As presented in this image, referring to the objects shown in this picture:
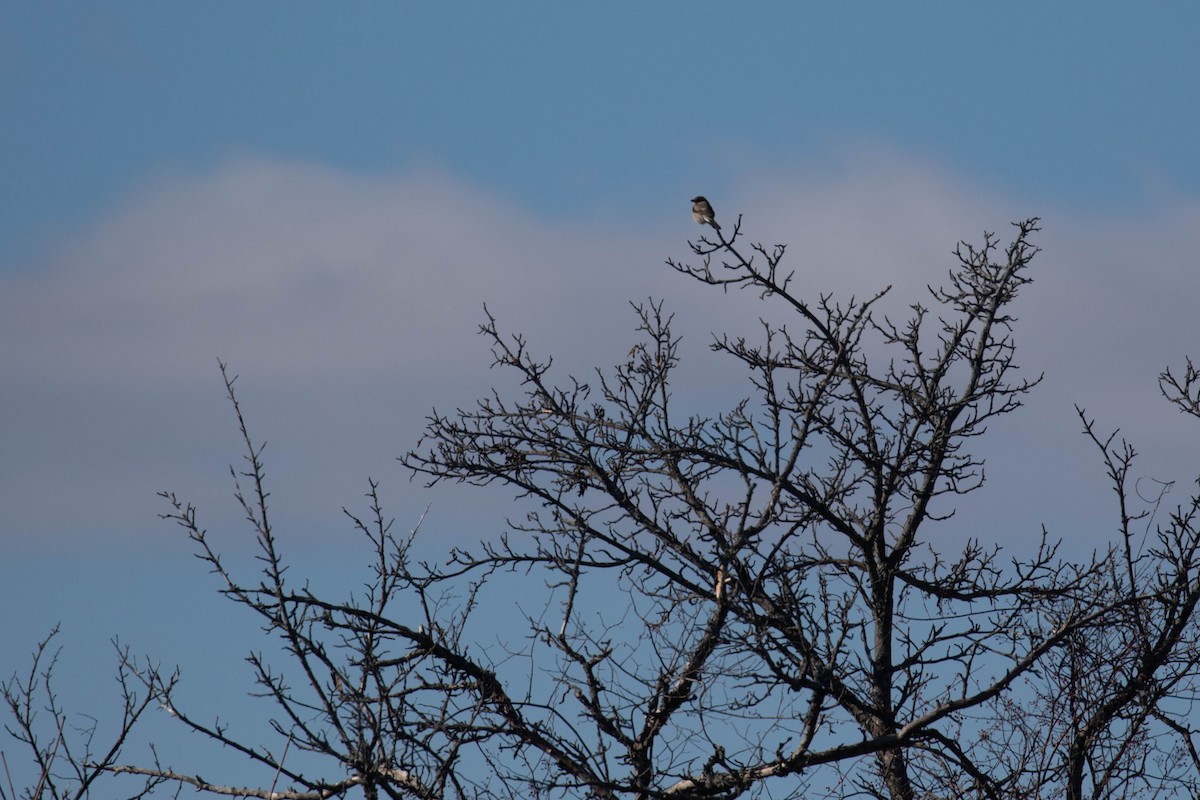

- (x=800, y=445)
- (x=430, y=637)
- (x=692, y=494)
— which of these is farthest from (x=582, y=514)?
(x=800, y=445)

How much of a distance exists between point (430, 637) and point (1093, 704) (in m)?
4.37

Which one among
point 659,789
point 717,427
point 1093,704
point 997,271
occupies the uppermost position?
point 997,271

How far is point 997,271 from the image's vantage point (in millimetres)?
11273

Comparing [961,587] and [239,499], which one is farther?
[961,587]

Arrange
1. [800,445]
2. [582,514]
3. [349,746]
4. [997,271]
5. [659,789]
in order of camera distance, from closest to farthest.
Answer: [349,746], [800,445], [659,789], [582,514], [997,271]

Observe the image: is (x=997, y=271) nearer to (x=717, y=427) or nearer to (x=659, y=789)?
(x=717, y=427)

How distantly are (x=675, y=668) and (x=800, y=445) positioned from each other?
154cm

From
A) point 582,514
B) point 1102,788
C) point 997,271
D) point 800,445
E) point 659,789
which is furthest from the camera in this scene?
point 997,271

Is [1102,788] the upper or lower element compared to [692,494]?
lower

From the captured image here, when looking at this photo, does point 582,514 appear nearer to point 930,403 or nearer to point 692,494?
point 692,494

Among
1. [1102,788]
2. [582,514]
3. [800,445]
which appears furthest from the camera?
[582,514]

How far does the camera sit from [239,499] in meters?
6.17

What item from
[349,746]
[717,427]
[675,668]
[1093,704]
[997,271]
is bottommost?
[349,746]

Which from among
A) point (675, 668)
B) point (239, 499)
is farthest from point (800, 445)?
point (239, 499)
